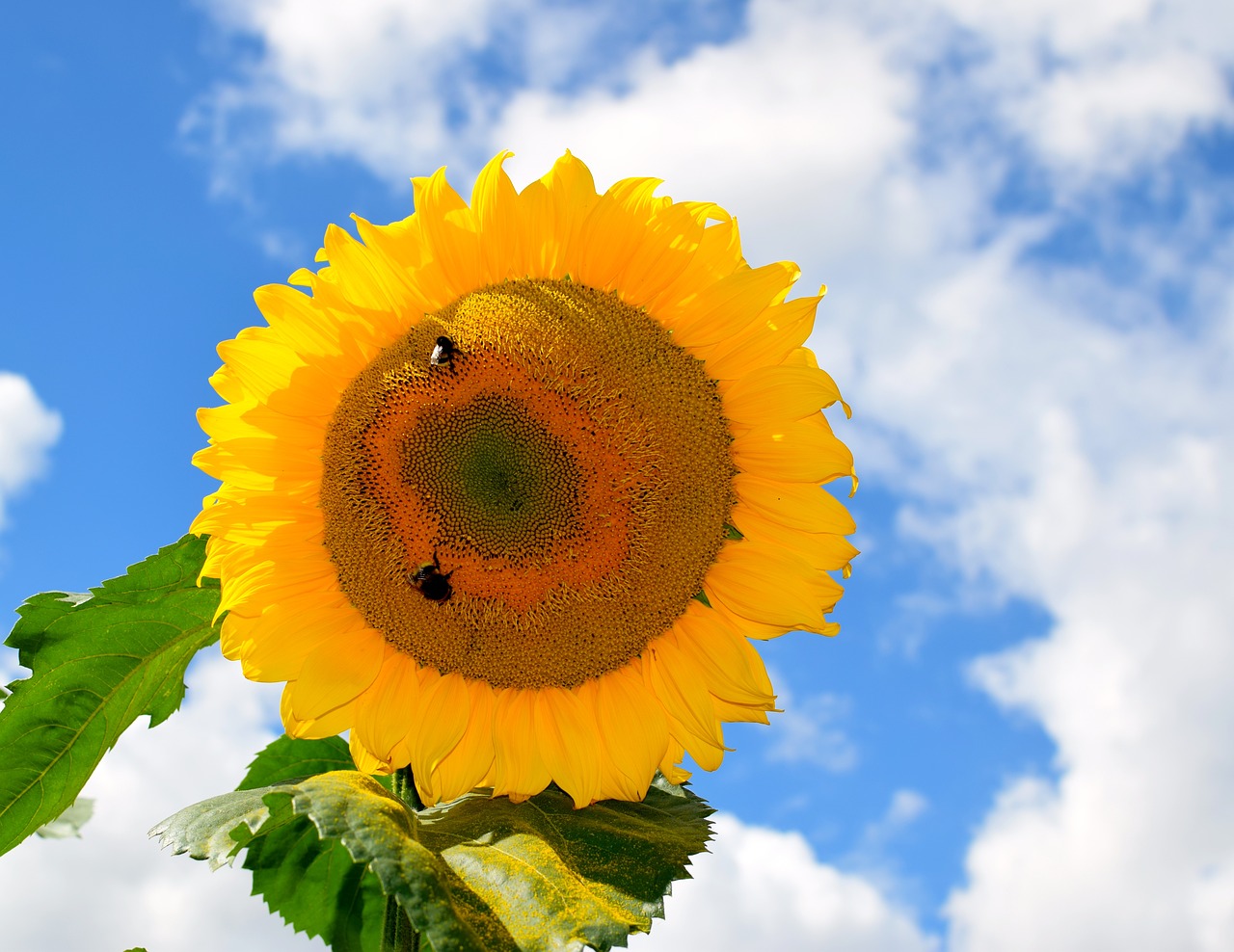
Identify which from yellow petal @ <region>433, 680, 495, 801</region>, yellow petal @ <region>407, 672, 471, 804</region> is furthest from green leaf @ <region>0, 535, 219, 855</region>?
yellow petal @ <region>433, 680, 495, 801</region>

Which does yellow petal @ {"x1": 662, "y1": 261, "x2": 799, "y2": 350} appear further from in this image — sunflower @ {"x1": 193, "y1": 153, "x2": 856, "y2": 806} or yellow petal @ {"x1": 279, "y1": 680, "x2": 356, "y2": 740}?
yellow petal @ {"x1": 279, "y1": 680, "x2": 356, "y2": 740}

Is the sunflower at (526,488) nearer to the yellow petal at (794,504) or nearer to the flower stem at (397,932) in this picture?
the yellow petal at (794,504)

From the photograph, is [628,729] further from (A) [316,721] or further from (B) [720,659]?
(A) [316,721]

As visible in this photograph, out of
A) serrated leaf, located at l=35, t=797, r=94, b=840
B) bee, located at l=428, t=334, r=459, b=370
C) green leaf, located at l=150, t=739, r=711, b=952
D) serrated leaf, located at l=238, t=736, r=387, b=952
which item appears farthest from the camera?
serrated leaf, located at l=35, t=797, r=94, b=840

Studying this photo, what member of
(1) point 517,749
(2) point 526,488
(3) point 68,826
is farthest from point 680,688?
(3) point 68,826

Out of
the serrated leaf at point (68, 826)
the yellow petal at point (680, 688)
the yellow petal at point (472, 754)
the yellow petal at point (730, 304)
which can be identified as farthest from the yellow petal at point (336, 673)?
the serrated leaf at point (68, 826)

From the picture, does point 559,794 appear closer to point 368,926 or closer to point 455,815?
point 455,815

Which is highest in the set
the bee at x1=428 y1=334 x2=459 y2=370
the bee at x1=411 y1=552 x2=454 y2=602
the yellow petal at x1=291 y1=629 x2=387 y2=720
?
the bee at x1=428 y1=334 x2=459 y2=370
